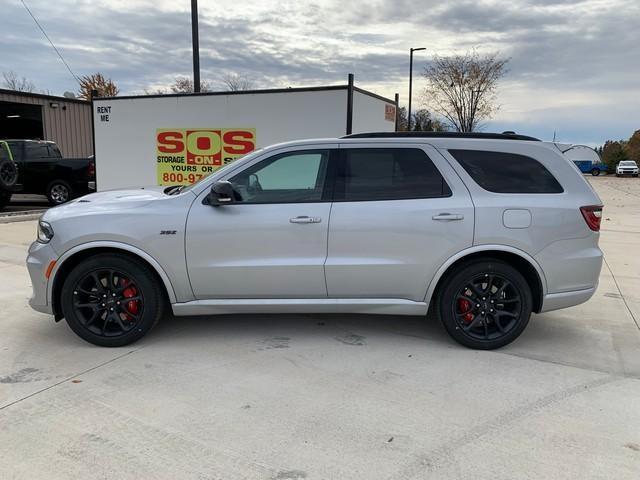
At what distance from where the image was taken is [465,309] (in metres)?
4.29

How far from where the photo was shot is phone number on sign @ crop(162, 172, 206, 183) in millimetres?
10578

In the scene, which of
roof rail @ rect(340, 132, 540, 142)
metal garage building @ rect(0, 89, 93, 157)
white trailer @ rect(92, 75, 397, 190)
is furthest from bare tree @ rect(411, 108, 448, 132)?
roof rail @ rect(340, 132, 540, 142)

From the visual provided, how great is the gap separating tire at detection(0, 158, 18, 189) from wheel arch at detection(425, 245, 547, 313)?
12752 mm

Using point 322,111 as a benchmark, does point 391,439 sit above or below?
below

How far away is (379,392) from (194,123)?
26.7 feet

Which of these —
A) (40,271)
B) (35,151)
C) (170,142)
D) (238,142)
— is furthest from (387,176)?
(35,151)

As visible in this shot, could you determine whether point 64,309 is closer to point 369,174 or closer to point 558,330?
point 369,174

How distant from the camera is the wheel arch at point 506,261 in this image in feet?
13.6

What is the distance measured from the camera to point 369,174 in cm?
427

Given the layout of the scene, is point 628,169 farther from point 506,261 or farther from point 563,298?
point 506,261

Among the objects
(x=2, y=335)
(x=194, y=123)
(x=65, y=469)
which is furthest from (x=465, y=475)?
(x=194, y=123)

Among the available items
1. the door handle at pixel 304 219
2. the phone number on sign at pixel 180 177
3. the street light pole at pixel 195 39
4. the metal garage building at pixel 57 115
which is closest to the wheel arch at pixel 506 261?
the door handle at pixel 304 219

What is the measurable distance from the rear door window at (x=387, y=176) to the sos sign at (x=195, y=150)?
5.93 m

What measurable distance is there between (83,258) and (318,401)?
2.30 metres
